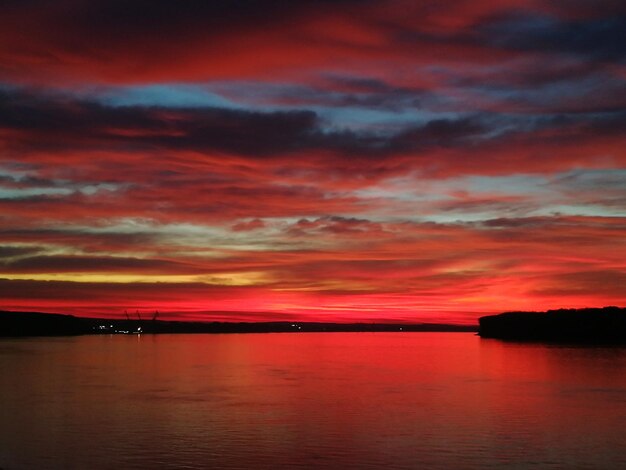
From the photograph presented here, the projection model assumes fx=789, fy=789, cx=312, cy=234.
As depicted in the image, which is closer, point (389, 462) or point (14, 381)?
point (389, 462)

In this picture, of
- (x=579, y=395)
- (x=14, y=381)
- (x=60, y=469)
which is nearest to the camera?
(x=60, y=469)

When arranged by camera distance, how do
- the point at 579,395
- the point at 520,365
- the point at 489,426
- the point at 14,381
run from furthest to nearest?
the point at 520,365 < the point at 14,381 < the point at 579,395 < the point at 489,426

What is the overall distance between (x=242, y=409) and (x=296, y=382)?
23149mm

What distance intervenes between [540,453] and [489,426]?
27.2ft

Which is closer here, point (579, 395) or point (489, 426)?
point (489, 426)

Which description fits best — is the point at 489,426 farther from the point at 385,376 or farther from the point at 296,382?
the point at 385,376

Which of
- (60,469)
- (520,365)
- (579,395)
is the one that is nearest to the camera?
(60,469)

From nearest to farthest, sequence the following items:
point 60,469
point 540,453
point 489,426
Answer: point 60,469 < point 540,453 < point 489,426

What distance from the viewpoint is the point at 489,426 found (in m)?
43.6

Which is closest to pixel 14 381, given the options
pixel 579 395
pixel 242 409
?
pixel 242 409

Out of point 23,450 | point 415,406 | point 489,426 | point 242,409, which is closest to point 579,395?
point 415,406

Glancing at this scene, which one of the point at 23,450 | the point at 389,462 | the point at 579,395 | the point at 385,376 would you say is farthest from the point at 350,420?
the point at 385,376

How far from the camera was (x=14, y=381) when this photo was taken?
72.4 metres

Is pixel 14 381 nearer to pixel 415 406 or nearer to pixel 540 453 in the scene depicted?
pixel 415 406
